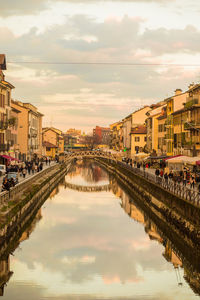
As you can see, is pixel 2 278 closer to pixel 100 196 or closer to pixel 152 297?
pixel 152 297

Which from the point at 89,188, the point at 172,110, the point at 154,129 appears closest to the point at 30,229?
the point at 89,188

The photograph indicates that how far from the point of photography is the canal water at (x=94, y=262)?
2225cm

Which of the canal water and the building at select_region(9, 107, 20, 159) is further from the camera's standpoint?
the building at select_region(9, 107, 20, 159)

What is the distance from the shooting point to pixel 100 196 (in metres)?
63.9

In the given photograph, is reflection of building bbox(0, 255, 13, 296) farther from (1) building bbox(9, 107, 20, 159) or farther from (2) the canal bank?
(1) building bbox(9, 107, 20, 159)

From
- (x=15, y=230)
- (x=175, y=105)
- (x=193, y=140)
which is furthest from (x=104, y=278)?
(x=175, y=105)

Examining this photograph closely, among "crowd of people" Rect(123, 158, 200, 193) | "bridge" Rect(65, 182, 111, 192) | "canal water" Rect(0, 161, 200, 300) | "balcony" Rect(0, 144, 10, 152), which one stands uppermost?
"balcony" Rect(0, 144, 10, 152)

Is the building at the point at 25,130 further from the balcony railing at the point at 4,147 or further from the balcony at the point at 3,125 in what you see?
the balcony at the point at 3,125

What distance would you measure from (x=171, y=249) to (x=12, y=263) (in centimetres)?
1044

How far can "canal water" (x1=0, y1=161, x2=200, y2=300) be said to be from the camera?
73.0 feet

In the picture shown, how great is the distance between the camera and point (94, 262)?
90.7ft

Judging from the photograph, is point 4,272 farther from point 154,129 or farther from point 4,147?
point 154,129

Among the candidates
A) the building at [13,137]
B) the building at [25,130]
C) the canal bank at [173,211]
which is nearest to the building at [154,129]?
the building at [25,130]

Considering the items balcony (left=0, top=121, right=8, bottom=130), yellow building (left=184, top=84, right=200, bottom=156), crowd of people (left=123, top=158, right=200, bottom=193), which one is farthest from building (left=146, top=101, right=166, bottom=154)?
crowd of people (left=123, top=158, right=200, bottom=193)
